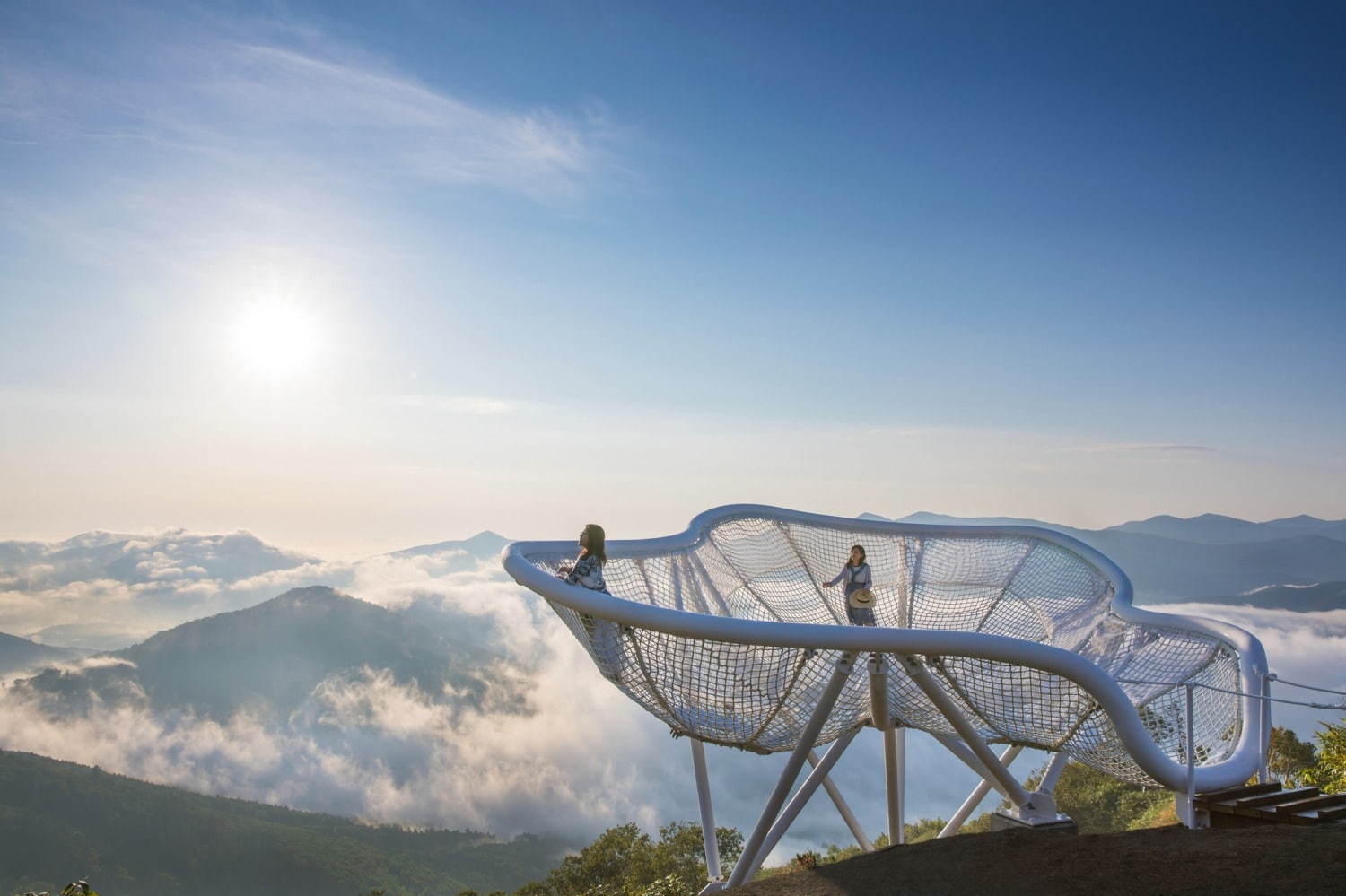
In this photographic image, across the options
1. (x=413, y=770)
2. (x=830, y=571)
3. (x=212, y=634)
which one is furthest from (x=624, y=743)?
(x=830, y=571)

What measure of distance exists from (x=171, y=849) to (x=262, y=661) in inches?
2958

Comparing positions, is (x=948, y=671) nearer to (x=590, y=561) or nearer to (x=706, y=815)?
(x=590, y=561)

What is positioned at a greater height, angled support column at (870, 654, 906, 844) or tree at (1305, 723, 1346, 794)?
angled support column at (870, 654, 906, 844)

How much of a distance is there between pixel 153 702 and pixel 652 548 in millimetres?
151429

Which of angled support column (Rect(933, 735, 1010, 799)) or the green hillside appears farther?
the green hillside

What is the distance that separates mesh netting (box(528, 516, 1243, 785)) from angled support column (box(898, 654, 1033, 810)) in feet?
0.36

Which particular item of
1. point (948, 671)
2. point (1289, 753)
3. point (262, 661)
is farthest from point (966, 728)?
point (262, 661)

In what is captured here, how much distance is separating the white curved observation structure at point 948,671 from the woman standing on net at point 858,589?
2.72 ft

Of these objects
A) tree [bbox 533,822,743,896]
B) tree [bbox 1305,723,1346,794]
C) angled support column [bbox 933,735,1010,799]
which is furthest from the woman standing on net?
tree [bbox 533,822,743,896]

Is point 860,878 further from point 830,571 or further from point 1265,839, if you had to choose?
point 830,571

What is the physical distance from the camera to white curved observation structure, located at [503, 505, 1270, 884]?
6.13 metres

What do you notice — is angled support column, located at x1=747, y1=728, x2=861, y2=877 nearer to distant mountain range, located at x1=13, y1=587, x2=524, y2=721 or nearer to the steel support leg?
the steel support leg

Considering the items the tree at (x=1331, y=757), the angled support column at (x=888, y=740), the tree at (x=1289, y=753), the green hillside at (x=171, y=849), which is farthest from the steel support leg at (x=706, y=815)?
the green hillside at (x=171, y=849)

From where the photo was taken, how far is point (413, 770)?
152750 mm
